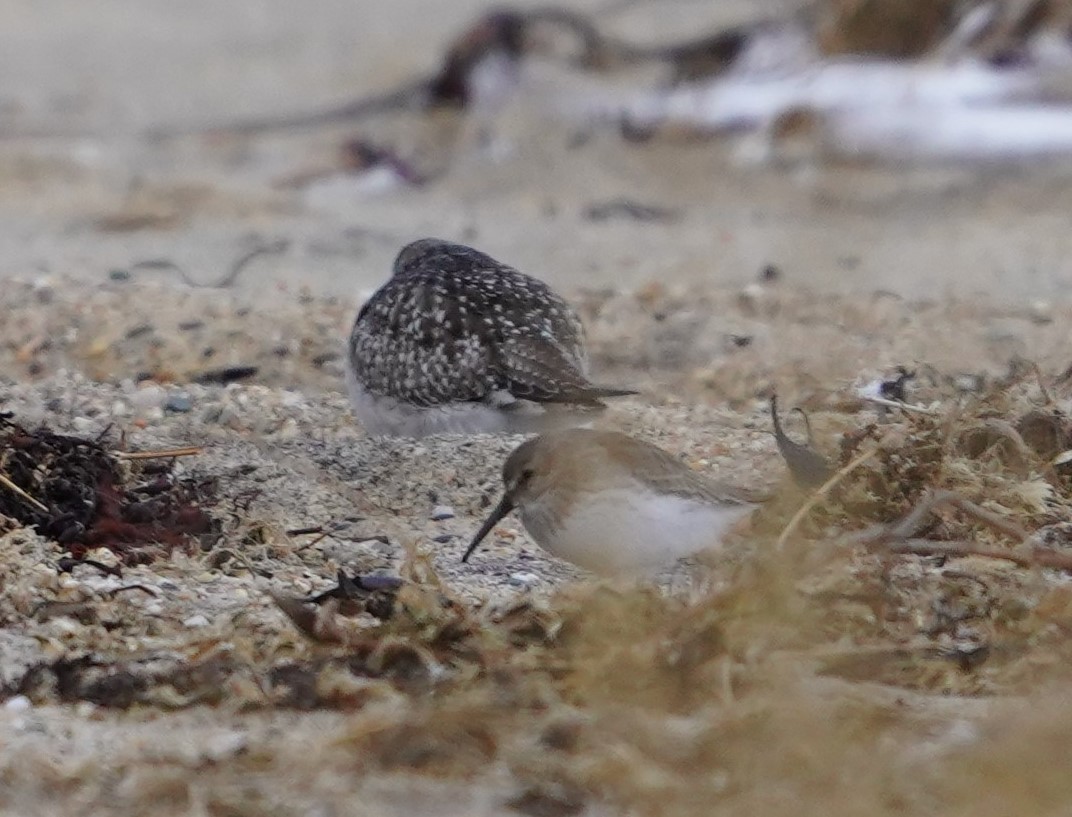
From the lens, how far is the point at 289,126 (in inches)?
502

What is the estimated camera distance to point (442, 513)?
5219 millimetres

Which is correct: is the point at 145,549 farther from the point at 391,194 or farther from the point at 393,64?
the point at 393,64

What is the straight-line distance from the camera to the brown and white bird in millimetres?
4281

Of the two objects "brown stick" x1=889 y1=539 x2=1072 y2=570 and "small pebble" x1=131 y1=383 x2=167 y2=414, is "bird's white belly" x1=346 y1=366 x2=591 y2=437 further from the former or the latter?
"brown stick" x1=889 y1=539 x2=1072 y2=570

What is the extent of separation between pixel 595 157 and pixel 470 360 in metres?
5.68

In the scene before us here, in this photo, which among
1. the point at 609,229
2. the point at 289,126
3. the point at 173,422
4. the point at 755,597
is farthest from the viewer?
the point at 289,126

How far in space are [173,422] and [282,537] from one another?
1243 mm

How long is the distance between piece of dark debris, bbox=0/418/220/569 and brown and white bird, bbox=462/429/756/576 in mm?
885

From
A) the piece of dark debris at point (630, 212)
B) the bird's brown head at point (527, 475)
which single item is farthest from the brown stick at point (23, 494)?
the piece of dark debris at point (630, 212)

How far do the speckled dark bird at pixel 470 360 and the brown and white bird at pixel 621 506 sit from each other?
4.23 ft

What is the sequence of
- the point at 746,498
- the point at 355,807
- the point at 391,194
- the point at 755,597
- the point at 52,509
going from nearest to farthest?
the point at 355,807, the point at 755,597, the point at 746,498, the point at 52,509, the point at 391,194

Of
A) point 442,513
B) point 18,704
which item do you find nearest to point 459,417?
point 442,513

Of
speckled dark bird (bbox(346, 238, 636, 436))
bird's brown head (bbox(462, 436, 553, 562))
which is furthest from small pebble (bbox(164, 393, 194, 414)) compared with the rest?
bird's brown head (bbox(462, 436, 553, 562))

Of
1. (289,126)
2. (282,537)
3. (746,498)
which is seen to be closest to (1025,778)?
(746,498)
